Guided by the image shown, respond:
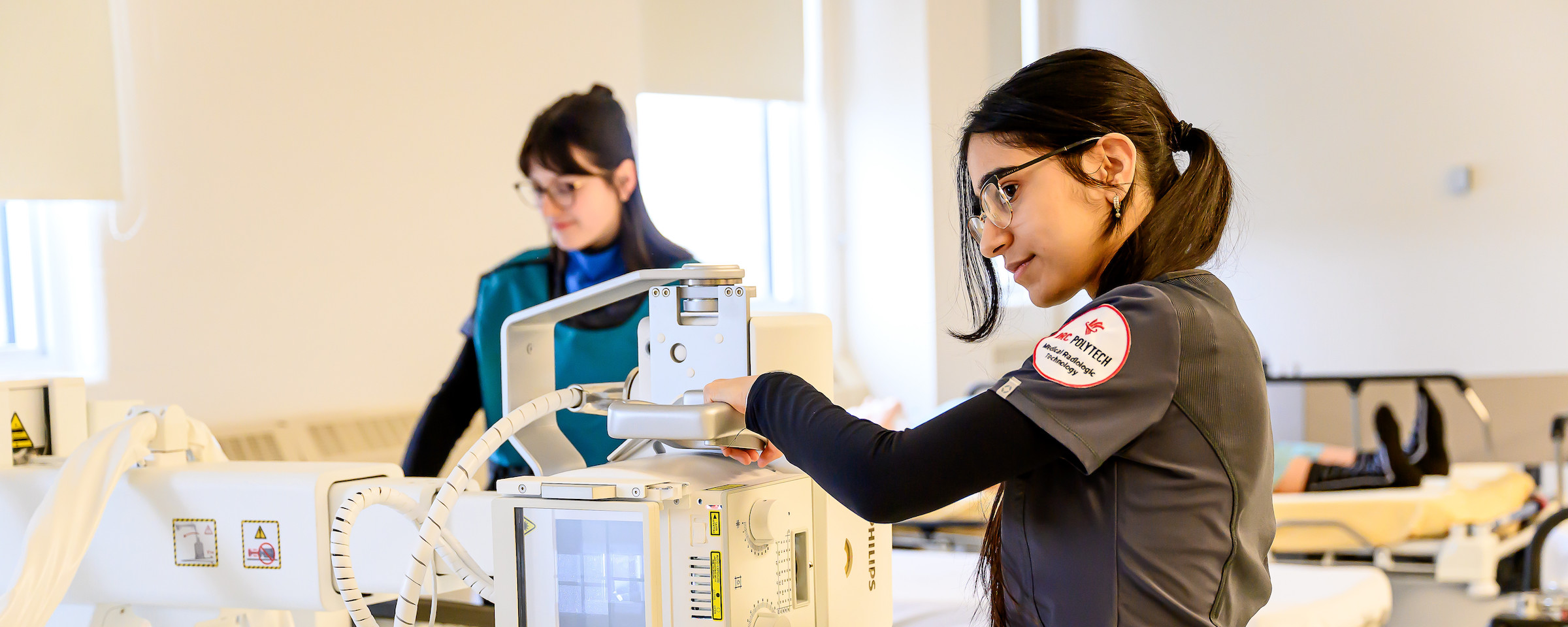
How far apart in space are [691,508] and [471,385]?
1.86m

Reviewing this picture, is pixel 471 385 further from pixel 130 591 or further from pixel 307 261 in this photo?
pixel 130 591

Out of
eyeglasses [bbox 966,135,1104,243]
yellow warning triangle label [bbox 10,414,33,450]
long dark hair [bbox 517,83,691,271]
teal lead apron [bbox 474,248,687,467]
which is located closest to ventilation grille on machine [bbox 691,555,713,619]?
eyeglasses [bbox 966,135,1104,243]

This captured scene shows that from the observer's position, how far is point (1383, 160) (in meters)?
4.64

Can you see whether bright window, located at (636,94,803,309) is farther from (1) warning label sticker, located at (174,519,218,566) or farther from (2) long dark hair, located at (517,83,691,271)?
(1) warning label sticker, located at (174,519,218,566)

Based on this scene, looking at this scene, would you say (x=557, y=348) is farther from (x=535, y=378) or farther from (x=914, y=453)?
(x=914, y=453)

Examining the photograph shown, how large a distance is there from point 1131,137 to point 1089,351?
7.7 inches

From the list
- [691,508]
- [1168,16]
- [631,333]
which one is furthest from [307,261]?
[1168,16]

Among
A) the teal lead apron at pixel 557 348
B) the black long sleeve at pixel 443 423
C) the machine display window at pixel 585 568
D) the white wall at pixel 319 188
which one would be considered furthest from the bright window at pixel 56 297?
the machine display window at pixel 585 568

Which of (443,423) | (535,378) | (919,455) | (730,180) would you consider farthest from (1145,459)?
(730,180)

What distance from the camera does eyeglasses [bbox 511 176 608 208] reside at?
2.81 meters

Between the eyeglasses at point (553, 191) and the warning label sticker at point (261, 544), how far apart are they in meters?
1.77

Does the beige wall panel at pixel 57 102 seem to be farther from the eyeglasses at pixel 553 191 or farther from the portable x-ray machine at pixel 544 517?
the portable x-ray machine at pixel 544 517

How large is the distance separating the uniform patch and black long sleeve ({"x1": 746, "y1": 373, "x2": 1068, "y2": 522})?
0.04m

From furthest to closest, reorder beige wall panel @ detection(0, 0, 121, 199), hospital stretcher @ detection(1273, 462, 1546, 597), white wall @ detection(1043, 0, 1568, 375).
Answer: white wall @ detection(1043, 0, 1568, 375)
hospital stretcher @ detection(1273, 462, 1546, 597)
beige wall panel @ detection(0, 0, 121, 199)
